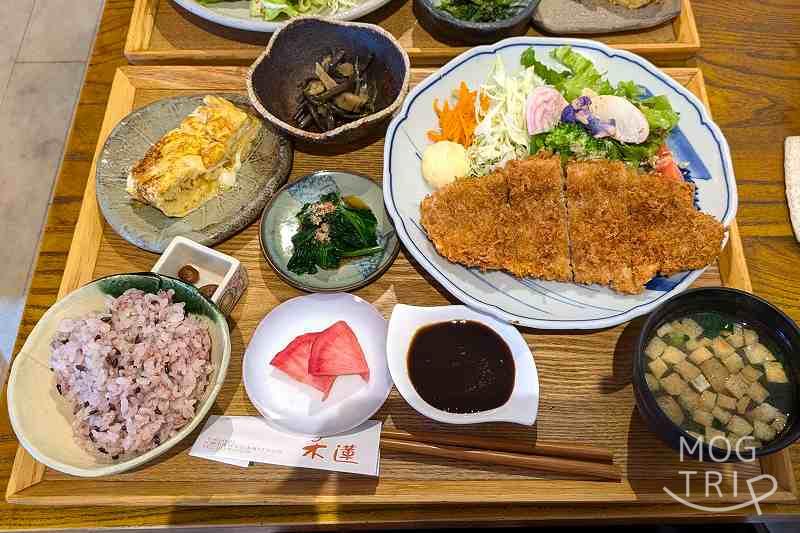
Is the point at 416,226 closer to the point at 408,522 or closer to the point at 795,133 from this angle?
the point at 408,522

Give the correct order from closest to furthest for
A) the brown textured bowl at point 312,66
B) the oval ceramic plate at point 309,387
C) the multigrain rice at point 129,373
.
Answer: the multigrain rice at point 129,373
the oval ceramic plate at point 309,387
the brown textured bowl at point 312,66

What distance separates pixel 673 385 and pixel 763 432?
297 mm

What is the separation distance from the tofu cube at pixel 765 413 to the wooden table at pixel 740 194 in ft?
1.24

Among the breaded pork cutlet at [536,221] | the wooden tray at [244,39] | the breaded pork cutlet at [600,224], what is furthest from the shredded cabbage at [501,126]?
the wooden tray at [244,39]

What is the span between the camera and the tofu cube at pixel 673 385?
1854 mm

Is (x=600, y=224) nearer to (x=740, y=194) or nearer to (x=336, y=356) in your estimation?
(x=740, y=194)

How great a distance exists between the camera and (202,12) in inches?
107

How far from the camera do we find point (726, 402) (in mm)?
1834

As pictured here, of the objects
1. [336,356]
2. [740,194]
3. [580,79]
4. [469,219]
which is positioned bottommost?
[336,356]

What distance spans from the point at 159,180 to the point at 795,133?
117 inches

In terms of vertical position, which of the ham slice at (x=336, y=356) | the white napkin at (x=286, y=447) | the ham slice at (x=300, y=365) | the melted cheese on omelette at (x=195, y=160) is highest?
the melted cheese on omelette at (x=195, y=160)

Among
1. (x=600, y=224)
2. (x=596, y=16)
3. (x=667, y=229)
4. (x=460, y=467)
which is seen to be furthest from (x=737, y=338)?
(x=596, y=16)

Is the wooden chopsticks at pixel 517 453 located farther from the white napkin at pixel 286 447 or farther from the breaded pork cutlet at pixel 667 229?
the breaded pork cutlet at pixel 667 229

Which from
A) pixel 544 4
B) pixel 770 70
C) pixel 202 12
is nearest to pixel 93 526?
pixel 202 12
